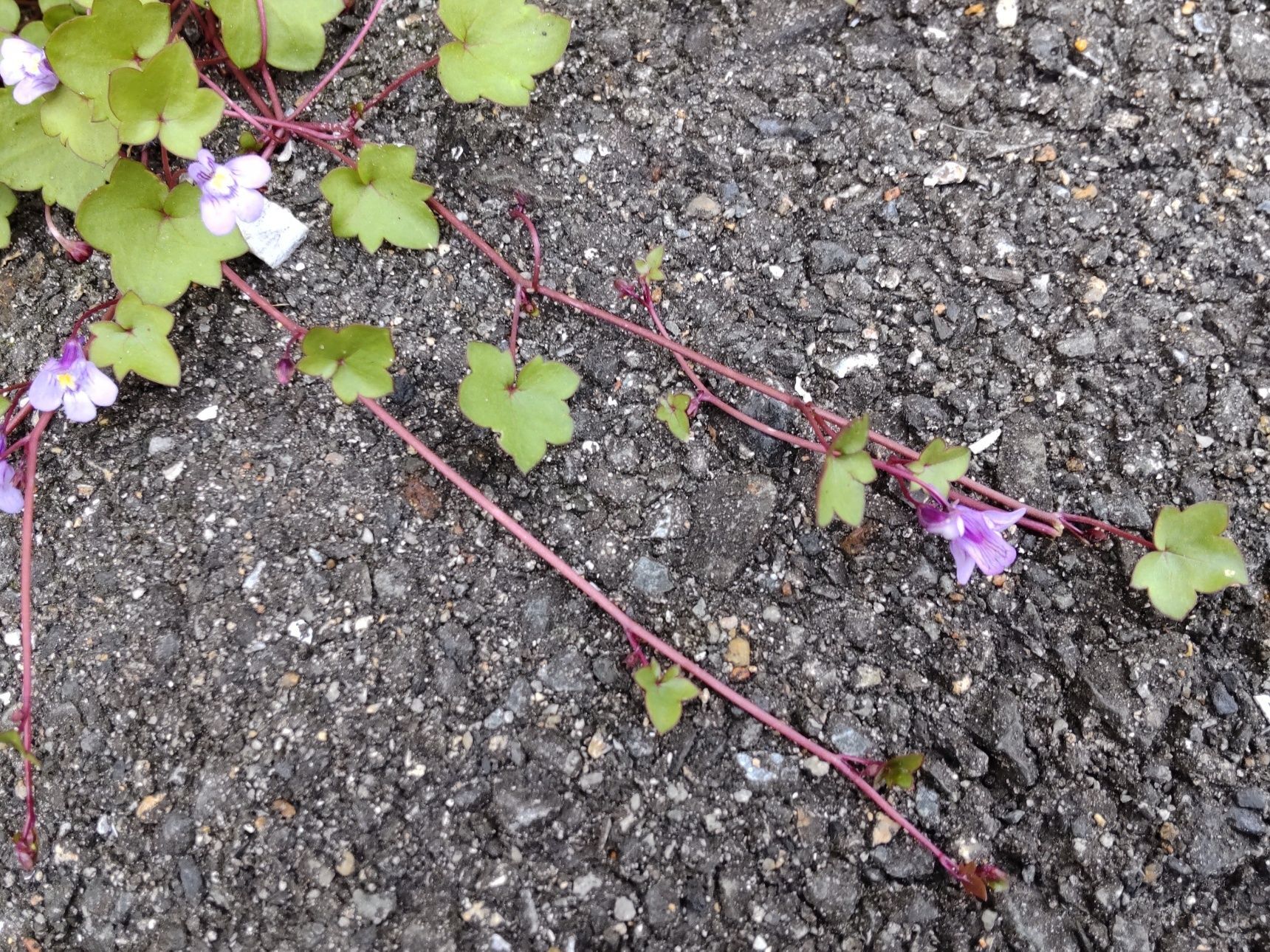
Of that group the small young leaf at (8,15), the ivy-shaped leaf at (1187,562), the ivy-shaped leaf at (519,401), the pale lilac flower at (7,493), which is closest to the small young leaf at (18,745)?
the pale lilac flower at (7,493)

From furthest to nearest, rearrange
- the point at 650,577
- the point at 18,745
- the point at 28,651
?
the point at 650,577, the point at 28,651, the point at 18,745

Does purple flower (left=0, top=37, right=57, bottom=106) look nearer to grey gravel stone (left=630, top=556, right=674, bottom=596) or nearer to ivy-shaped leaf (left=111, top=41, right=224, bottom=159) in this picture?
ivy-shaped leaf (left=111, top=41, right=224, bottom=159)

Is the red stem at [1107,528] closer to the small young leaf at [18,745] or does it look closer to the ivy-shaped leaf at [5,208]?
the small young leaf at [18,745]

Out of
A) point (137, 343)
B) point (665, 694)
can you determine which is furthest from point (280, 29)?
point (665, 694)

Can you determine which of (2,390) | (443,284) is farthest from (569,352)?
(2,390)

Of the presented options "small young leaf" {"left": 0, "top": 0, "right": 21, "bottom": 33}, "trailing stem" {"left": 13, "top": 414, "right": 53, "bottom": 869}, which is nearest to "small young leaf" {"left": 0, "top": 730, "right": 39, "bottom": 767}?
"trailing stem" {"left": 13, "top": 414, "right": 53, "bottom": 869}

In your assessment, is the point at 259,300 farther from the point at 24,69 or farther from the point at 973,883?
the point at 973,883

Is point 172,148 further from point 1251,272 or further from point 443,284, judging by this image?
point 1251,272
